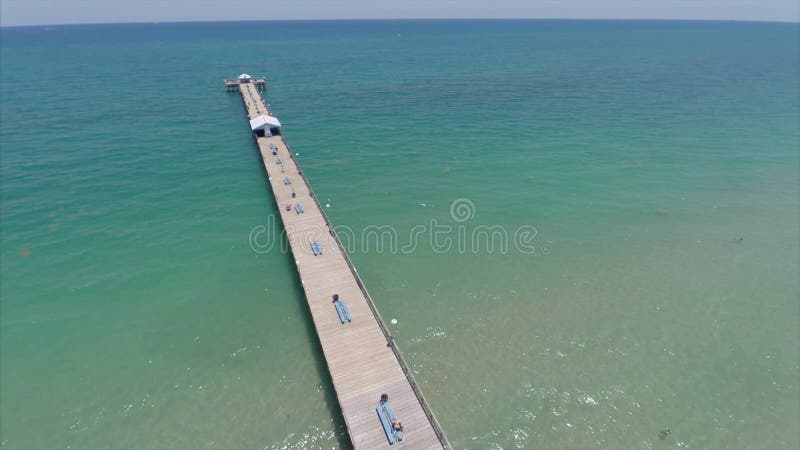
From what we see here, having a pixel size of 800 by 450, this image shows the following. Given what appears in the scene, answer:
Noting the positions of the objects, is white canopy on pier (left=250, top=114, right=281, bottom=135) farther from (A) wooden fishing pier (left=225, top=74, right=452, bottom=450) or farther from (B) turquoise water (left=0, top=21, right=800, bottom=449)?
(A) wooden fishing pier (left=225, top=74, right=452, bottom=450)

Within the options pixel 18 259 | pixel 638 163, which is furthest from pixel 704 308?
pixel 18 259

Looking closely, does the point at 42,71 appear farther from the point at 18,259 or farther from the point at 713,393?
the point at 713,393

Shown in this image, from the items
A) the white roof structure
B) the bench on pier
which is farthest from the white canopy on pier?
the bench on pier

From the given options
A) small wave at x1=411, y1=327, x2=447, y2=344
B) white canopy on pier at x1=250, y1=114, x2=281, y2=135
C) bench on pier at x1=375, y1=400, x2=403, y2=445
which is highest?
white canopy on pier at x1=250, y1=114, x2=281, y2=135

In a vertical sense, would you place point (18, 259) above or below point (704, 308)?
above

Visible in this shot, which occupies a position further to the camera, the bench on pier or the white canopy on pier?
the white canopy on pier
